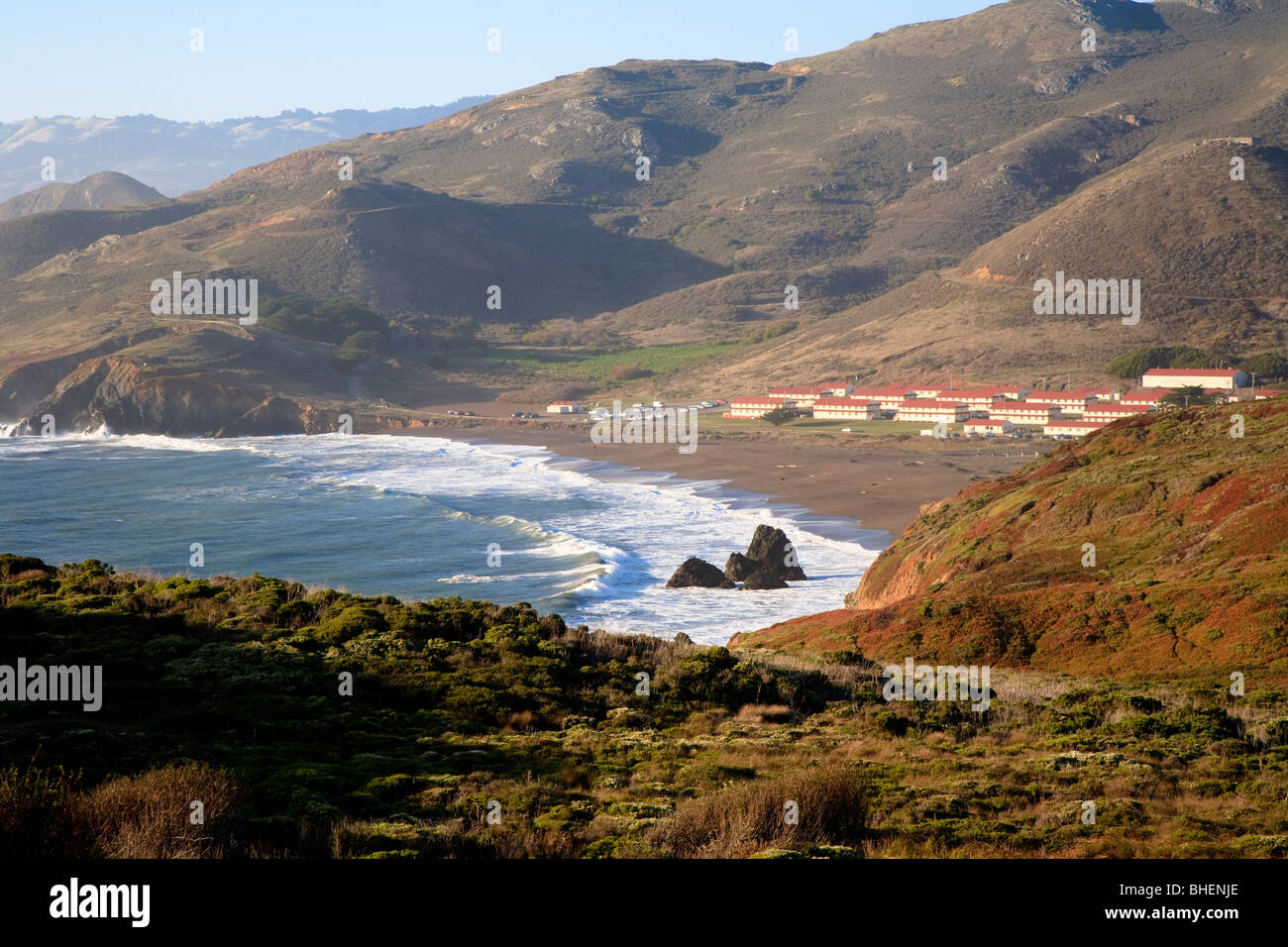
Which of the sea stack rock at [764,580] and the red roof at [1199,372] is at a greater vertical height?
the red roof at [1199,372]

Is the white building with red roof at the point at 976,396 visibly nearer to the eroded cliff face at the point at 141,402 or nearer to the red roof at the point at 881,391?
the red roof at the point at 881,391

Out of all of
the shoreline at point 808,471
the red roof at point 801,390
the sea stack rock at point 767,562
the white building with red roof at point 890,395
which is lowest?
the sea stack rock at point 767,562

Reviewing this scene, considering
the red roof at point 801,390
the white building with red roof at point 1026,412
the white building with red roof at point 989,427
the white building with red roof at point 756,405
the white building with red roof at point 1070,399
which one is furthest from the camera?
the red roof at point 801,390

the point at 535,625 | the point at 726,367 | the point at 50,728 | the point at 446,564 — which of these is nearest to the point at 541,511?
the point at 446,564

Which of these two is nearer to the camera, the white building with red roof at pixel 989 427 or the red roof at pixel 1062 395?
the white building with red roof at pixel 989 427

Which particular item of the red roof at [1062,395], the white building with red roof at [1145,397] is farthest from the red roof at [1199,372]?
the red roof at [1062,395]

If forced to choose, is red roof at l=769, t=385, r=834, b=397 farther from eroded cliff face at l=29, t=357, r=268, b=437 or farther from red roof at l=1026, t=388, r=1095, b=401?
eroded cliff face at l=29, t=357, r=268, b=437

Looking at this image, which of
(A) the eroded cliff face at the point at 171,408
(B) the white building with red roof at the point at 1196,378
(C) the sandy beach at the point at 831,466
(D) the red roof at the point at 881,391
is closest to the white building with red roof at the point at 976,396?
(D) the red roof at the point at 881,391

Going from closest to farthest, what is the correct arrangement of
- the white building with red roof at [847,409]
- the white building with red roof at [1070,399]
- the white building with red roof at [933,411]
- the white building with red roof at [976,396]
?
1. the white building with red roof at [1070,399]
2. the white building with red roof at [933,411]
3. the white building with red roof at [976,396]
4. the white building with red roof at [847,409]
